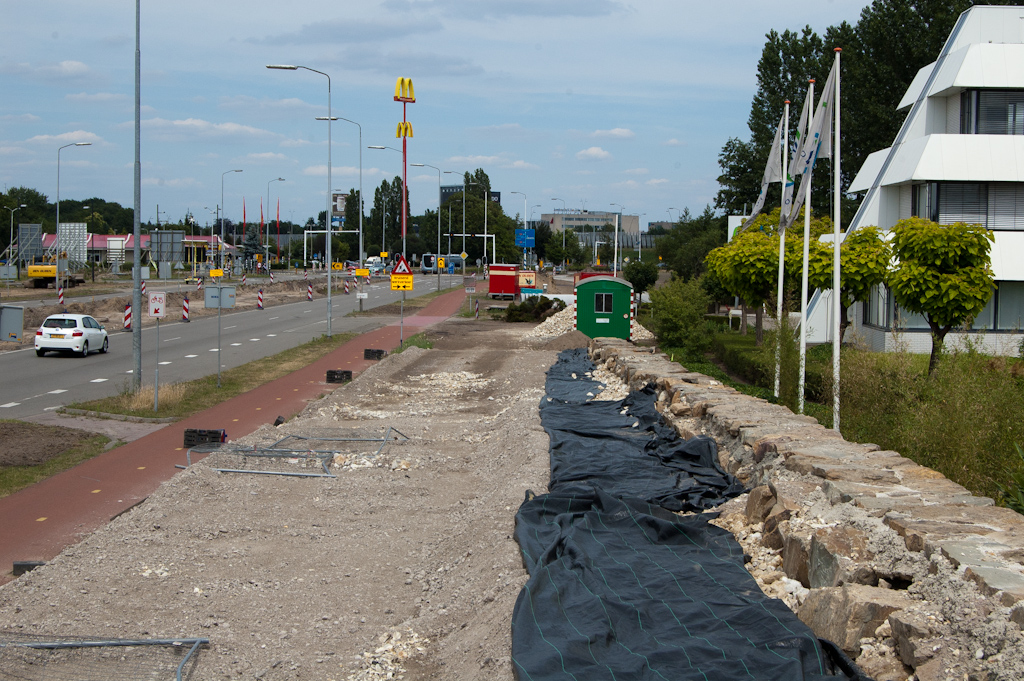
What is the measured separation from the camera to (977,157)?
33156 millimetres

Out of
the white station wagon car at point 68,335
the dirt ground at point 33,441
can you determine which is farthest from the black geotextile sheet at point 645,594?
the white station wagon car at point 68,335

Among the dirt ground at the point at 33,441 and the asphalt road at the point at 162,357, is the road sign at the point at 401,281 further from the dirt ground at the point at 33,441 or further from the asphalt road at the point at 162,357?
the dirt ground at the point at 33,441

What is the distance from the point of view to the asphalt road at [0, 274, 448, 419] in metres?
22.3

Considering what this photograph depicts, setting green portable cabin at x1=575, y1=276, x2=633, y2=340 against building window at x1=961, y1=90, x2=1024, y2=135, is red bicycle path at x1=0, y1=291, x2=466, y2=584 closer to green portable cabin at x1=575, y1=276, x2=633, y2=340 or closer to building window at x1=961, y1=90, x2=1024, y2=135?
green portable cabin at x1=575, y1=276, x2=633, y2=340

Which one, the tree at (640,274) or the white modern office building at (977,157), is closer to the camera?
the white modern office building at (977,157)

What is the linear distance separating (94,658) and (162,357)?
25194mm

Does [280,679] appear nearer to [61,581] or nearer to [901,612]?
[61,581]

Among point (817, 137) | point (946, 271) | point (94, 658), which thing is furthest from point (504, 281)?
point (94, 658)

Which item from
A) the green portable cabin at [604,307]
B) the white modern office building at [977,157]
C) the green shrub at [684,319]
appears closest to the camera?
the white modern office building at [977,157]

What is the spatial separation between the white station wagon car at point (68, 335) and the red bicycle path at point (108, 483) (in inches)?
388

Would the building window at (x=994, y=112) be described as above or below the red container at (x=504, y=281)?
above

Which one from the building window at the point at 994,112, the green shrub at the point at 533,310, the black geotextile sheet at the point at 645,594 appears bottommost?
the black geotextile sheet at the point at 645,594

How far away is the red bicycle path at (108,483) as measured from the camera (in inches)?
425

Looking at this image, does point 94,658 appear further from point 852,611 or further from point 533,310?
point 533,310
